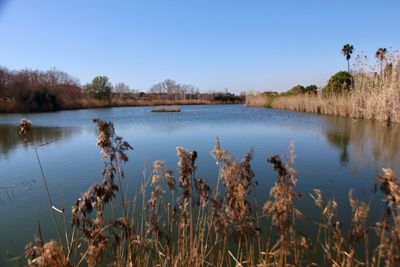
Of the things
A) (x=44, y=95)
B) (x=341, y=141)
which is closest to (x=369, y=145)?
(x=341, y=141)

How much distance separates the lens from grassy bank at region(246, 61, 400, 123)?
45.6ft

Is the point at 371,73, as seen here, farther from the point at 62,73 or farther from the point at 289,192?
the point at 62,73

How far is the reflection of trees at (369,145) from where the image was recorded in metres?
7.24

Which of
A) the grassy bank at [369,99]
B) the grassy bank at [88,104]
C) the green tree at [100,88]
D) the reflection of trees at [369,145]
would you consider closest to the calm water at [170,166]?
the reflection of trees at [369,145]

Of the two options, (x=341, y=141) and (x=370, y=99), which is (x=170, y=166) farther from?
(x=370, y=99)

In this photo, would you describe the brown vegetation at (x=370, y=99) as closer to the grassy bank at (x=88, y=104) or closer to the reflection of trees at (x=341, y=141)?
the reflection of trees at (x=341, y=141)

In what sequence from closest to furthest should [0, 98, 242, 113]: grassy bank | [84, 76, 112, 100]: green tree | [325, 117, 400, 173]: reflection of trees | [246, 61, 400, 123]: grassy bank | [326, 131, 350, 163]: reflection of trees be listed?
1. [325, 117, 400, 173]: reflection of trees
2. [326, 131, 350, 163]: reflection of trees
3. [246, 61, 400, 123]: grassy bank
4. [0, 98, 242, 113]: grassy bank
5. [84, 76, 112, 100]: green tree

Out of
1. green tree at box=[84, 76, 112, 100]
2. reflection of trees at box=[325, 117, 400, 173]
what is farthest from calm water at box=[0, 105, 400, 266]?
green tree at box=[84, 76, 112, 100]

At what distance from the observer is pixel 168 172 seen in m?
2.06

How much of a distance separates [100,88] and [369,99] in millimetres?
45189

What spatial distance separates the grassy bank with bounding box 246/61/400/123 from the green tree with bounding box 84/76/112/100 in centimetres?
3588

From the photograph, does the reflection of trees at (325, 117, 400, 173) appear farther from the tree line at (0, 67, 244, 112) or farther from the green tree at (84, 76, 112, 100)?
A: the green tree at (84, 76, 112, 100)

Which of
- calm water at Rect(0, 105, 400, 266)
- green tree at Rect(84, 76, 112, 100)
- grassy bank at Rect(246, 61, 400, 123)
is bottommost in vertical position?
calm water at Rect(0, 105, 400, 266)

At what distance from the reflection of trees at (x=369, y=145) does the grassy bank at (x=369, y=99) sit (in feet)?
5.47
